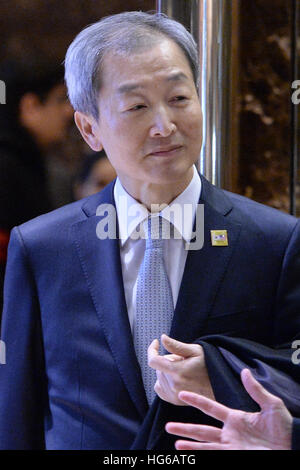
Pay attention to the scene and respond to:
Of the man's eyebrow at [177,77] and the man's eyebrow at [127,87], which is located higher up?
the man's eyebrow at [177,77]

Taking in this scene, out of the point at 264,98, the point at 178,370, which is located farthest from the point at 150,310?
the point at 264,98

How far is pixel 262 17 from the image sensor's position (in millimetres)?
2316

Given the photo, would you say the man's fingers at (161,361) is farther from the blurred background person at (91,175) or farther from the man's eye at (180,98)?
the blurred background person at (91,175)

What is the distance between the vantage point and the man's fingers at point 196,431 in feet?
4.69

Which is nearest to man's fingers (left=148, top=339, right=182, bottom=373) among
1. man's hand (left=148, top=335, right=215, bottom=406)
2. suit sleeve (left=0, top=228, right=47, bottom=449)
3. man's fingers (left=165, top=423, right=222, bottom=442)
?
man's hand (left=148, top=335, right=215, bottom=406)

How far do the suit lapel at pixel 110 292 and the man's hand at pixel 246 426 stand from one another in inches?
7.3

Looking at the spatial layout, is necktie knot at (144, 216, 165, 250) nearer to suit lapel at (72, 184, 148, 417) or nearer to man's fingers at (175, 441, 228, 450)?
suit lapel at (72, 184, 148, 417)

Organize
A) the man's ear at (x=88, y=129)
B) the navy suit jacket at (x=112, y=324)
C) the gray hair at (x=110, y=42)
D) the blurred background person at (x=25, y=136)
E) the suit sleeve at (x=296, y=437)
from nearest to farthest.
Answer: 1. the suit sleeve at (x=296, y=437)
2. the navy suit jacket at (x=112, y=324)
3. the gray hair at (x=110, y=42)
4. the man's ear at (x=88, y=129)
5. the blurred background person at (x=25, y=136)

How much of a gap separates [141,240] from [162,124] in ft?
0.90

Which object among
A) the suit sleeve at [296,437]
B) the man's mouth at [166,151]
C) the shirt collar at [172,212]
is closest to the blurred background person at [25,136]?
the shirt collar at [172,212]

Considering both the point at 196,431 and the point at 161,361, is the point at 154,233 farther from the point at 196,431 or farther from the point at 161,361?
the point at 196,431

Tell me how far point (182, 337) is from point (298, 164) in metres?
0.95

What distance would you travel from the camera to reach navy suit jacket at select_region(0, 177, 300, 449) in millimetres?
1545

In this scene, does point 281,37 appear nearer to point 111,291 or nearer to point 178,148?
point 178,148
